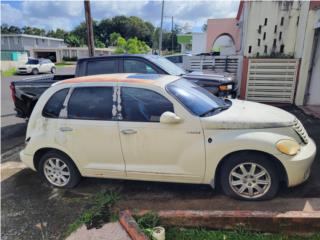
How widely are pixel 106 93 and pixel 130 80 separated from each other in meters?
0.38

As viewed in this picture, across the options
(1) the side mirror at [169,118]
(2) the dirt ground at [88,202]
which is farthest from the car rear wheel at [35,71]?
(1) the side mirror at [169,118]

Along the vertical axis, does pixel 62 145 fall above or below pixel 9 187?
above

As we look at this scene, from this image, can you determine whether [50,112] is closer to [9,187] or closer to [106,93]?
[106,93]

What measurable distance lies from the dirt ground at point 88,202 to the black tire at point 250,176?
0.09 meters

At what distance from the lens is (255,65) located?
8984 mm

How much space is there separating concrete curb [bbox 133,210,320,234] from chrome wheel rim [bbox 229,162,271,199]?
39 centimetres

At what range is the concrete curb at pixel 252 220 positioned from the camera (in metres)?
2.75

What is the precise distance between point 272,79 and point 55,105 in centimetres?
759

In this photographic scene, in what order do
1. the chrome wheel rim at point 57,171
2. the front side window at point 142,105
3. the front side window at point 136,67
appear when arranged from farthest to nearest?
the front side window at point 136,67 → the chrome wheel rim at point 57,171 → the front side window at point 142,105

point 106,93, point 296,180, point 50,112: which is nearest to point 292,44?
point 296,180

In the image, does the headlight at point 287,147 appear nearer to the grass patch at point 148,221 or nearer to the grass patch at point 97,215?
the grass patch at point 148,221

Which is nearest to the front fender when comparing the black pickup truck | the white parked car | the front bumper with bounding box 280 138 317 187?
the front bumper with bounding box 280 138 317 187

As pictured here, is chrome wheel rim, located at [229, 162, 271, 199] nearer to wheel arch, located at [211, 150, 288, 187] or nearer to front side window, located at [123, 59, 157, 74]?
wheel arch, located at [211, 150, 288, 187]

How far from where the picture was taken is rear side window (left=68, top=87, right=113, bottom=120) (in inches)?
139
